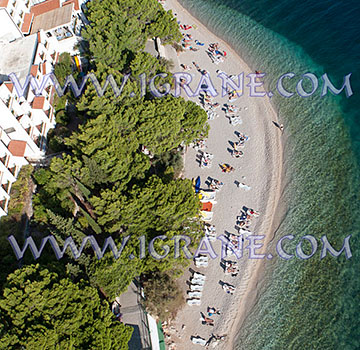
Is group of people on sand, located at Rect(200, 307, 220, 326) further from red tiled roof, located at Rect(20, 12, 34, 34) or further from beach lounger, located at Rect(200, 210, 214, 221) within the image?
red tiled roof, located at Rect(20, 12, 34, 34)

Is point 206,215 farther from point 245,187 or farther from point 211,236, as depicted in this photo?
point 245,187

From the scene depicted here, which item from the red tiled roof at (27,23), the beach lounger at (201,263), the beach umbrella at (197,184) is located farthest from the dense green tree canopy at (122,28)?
the beach lounger at (201,263)

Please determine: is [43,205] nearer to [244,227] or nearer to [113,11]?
[244,227]

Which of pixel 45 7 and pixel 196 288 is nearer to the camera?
pixel 196 288

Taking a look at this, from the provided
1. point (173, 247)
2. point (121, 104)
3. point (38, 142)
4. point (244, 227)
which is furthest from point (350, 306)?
point (38, 142)

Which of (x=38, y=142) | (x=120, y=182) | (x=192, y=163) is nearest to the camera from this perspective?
(x=120, y=182)

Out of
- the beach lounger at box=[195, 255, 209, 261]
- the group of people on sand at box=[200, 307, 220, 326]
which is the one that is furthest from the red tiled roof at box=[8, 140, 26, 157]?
the group of people on sand at box=[200, 307, 220, 326]

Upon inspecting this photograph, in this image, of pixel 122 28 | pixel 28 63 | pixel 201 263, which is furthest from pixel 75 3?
pixel 201 263
